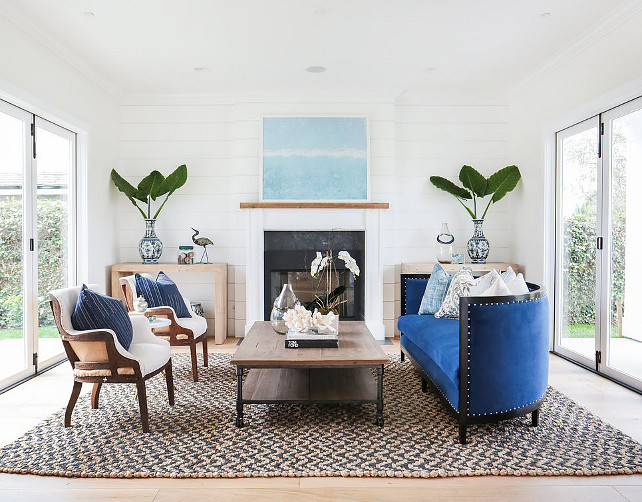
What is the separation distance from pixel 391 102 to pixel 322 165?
3.45ft

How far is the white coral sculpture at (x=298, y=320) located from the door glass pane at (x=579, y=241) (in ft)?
8.40

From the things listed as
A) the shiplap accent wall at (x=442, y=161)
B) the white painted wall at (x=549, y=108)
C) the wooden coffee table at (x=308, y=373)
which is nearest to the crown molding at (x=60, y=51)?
the wooden coffee table at (x=308, y=373)

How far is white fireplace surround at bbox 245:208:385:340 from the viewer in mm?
5586

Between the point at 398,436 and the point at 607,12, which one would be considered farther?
the point at 607,12

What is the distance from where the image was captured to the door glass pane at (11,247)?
12.3 feet

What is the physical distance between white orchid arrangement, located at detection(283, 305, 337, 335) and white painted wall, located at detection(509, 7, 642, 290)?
2.72 m

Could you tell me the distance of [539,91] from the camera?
5.08 m

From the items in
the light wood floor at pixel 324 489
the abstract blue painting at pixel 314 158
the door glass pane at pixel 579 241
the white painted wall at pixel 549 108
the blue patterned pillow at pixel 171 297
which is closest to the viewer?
the light wood floor at pixel 324 489

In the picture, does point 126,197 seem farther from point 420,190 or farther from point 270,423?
point 270,423

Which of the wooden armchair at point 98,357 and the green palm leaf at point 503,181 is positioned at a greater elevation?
the green palm leaf at point 503,181

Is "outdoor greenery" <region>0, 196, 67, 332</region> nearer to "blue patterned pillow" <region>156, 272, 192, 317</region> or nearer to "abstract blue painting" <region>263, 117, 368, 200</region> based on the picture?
"blue patterned pillow" <region>156, 272, 192, 317</region>

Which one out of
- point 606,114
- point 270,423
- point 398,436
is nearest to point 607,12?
point 606,114

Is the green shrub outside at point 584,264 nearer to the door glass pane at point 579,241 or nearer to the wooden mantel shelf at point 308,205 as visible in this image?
the door glass pane at point 579,241

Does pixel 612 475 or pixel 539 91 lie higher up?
pixel 539 91
